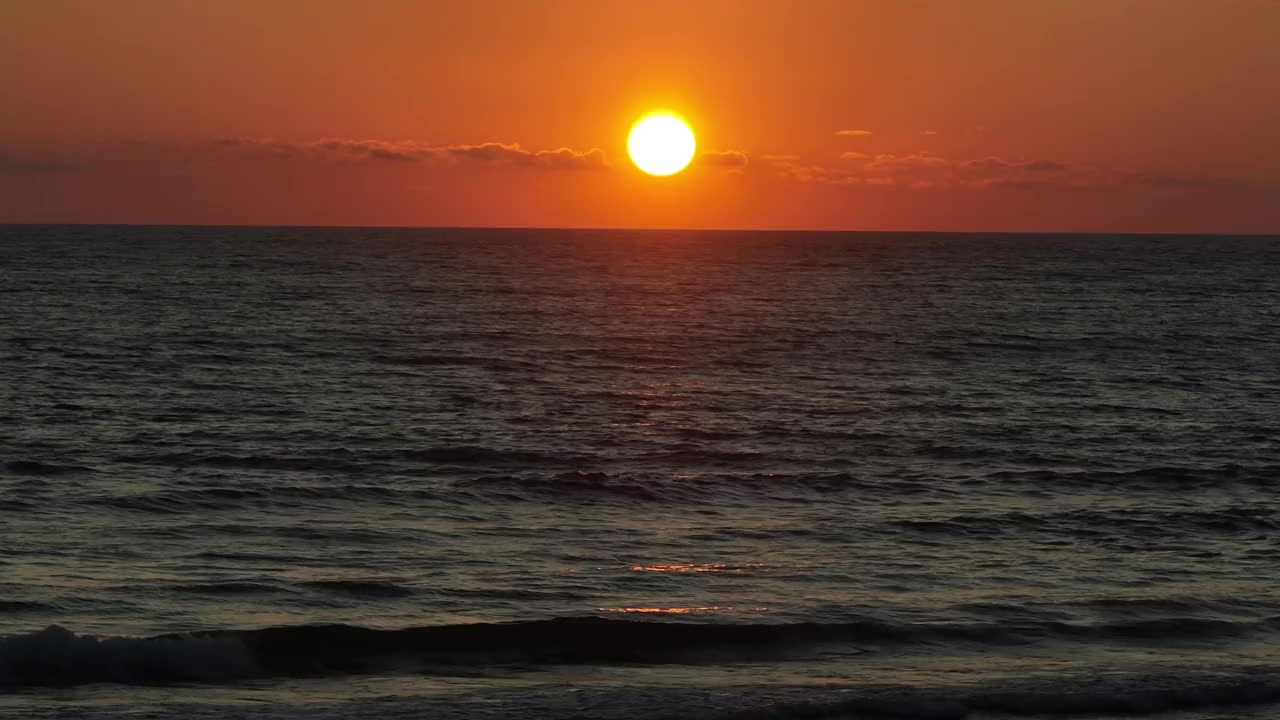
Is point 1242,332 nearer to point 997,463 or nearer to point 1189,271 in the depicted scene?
point 997,463

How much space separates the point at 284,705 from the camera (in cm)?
1331

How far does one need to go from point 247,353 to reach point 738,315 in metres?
31.4

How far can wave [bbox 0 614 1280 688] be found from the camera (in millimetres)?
14180

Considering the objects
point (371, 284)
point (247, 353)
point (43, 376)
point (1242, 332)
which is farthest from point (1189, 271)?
point (43, 376)

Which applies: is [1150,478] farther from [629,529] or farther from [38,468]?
[38,468]

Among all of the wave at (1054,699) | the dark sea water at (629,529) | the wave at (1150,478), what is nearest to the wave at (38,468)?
the dark sea water at (629,529)

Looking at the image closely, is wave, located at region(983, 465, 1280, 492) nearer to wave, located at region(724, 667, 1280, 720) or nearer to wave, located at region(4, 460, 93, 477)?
wave, located at region(724, 667, 1280, 720)

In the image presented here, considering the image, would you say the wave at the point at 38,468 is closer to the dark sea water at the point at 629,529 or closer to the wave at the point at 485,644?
the dark sea water at the point at 629,529

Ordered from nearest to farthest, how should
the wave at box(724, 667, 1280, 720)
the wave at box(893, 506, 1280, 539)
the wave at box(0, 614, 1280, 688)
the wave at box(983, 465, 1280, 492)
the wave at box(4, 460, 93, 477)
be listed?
the wave at box(724, 667, 1280, 720) < the wave at box(0, 614, 1280, 688) < the wave at box(893, 506, 1280, 539) < the wave at box(4, 460, 93, 477) < the wave at box(983, 465, 1280, 492)

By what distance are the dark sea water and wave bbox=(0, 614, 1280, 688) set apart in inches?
1.9

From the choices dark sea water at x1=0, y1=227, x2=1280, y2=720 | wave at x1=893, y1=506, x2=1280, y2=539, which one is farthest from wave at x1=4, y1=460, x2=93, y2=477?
wave at x1=893, y1=506, x2=1280, y2=539

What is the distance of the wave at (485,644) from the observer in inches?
558

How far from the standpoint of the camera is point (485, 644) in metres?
16.0

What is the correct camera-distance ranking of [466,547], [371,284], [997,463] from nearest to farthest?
[466,547]
[997,463]
[371,284]
